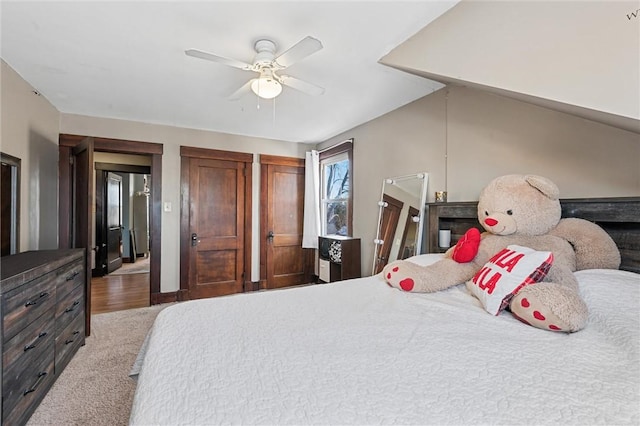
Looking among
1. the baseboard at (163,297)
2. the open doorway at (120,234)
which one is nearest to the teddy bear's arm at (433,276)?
the baseboard at (163,297)

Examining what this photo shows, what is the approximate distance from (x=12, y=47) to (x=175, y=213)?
7.26 feet

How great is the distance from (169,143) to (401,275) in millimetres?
3509

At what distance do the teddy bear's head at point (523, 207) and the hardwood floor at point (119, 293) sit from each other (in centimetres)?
406

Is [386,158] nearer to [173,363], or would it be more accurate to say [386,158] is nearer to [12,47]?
[173,363]

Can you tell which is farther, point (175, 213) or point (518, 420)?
point (175, 213)

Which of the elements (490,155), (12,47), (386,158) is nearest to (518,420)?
(490,155)

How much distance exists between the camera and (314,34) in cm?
190

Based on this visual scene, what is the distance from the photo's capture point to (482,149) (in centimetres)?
233

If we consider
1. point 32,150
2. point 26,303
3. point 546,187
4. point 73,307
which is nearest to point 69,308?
point 73,307

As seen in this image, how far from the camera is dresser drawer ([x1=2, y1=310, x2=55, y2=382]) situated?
153cm

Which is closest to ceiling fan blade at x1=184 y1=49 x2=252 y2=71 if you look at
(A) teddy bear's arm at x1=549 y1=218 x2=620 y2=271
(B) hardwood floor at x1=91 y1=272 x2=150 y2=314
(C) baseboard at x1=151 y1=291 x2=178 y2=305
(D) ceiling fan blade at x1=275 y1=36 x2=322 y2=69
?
(D) ceiling fan blade at x1=275 y1=36 x2=322 y2=69

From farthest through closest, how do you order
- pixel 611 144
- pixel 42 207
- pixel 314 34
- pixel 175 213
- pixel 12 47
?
pixel 175 213 → pixel 42 207 → pixel 12 47 → pixel 314 34 → pixel 611 144

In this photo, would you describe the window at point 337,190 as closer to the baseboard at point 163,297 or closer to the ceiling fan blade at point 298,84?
the ceiling fan blade at point 298,84

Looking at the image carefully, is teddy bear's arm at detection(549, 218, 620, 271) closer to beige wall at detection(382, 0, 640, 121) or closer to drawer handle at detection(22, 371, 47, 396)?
beige wall at detection(382, 0, 640, 121)
